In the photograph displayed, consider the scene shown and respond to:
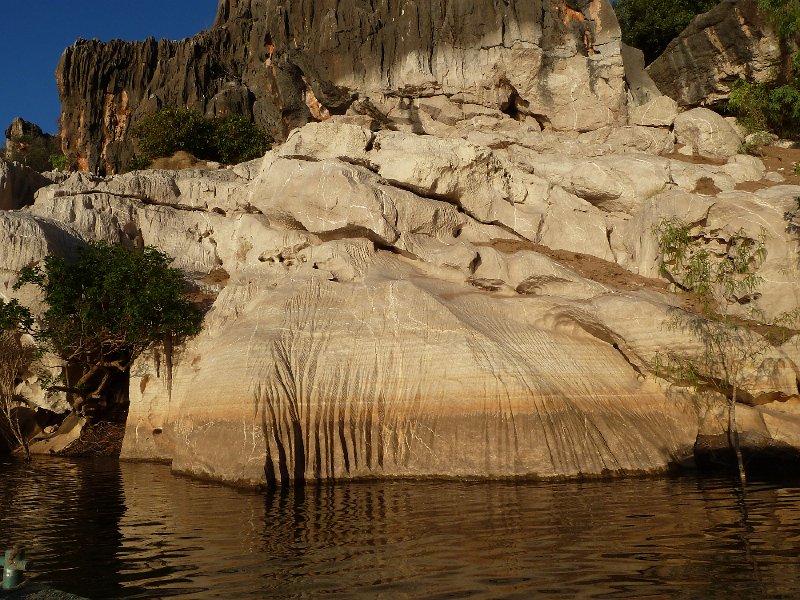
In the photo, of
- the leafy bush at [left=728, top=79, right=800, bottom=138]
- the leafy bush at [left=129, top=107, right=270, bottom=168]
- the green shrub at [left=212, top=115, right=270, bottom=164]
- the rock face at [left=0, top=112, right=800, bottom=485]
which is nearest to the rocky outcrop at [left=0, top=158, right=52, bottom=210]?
the rock face at [left=0, top=112, right=800, bottom=485]

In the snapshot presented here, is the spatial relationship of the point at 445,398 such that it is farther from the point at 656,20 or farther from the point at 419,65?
the point at 656,20

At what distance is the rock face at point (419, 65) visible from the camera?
90.4ft

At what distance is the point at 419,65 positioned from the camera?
30.1 metres

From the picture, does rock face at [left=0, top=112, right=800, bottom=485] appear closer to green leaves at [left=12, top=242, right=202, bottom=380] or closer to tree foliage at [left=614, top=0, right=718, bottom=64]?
A: green leaves at [left=12, top=242, right=202, bottom=380]

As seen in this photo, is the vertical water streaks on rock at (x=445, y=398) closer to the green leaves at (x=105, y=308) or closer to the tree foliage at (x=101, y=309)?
the green leaves at (x=105, y=308)

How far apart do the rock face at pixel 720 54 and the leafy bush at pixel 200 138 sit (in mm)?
17371

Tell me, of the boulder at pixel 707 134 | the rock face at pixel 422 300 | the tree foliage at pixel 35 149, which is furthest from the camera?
the tree foliage at pixel 35 149

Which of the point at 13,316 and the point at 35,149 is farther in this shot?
the point at 35,149

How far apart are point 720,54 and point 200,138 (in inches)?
856

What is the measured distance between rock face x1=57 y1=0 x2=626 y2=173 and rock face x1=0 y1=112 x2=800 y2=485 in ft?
9.10

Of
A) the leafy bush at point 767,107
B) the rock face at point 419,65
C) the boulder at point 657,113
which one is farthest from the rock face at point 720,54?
the rock face at point 419,65

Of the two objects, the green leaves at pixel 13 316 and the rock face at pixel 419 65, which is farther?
the rock face at pixel 419 65

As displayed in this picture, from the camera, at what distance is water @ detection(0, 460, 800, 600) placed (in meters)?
6.31

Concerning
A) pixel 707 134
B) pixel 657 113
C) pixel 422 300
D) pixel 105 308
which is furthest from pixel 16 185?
pixel 707 134
